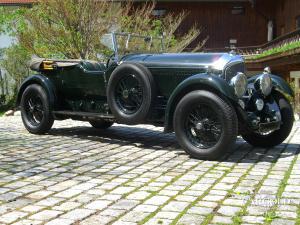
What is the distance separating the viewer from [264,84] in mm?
6070

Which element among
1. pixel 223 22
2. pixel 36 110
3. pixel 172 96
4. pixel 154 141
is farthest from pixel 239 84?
pixel 223 22

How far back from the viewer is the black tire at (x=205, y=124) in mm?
5312

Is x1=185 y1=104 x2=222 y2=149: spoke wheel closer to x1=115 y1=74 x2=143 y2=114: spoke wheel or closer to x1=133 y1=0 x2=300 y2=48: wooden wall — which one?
x1=115 y1=74 x2=143 y2=114: spoke wheel

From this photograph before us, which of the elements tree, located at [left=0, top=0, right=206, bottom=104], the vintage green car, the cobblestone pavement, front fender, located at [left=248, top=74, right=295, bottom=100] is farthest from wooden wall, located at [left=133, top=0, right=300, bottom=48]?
the cobblestone pavement

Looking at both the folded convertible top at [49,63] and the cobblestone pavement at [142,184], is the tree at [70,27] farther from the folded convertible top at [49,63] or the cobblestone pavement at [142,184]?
the cobblestone pavement at [142,184]

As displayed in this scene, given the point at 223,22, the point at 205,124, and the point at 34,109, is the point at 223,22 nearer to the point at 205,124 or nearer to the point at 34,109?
the point at 34,109

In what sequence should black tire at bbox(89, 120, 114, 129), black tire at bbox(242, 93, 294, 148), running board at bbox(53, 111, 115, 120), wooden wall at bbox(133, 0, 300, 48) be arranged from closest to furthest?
black tire at bbox(242, 93, 294, 148), running board at bbox(53, 111, 115, 120), black tire at bbox(89, 120, 114, 129), wooden wall at bbox(133, 0, 300, 48)

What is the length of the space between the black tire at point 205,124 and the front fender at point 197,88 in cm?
10

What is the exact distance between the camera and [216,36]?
28344 millimetres

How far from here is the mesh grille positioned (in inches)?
231

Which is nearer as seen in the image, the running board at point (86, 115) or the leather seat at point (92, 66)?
the running board at point (86, 115)

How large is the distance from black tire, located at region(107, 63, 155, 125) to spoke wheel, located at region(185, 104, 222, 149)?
668mm

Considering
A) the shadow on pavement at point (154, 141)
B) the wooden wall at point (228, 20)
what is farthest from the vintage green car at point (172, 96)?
the wooden wall at point (228, 20)

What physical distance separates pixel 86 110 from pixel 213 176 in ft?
10.5
